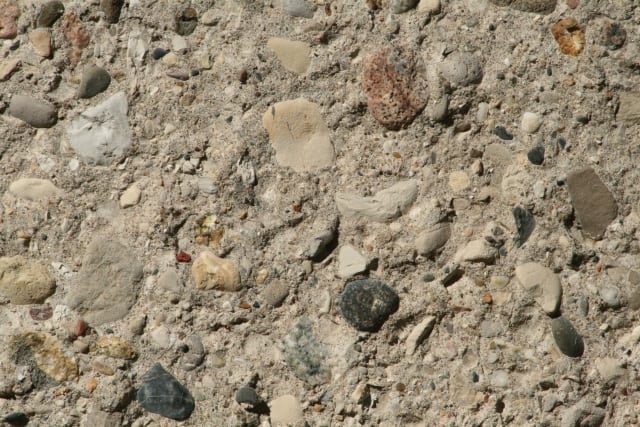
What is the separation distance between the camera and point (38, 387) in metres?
1.22

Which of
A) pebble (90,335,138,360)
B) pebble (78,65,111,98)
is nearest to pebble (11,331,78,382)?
pebble (90,335,138,360)

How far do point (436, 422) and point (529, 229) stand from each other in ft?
1.25

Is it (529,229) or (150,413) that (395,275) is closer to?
(529,229)

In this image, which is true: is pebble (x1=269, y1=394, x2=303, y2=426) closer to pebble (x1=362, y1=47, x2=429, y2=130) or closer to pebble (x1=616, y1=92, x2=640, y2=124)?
pebble (x1=362, y1=47, x2=429, y2=130)

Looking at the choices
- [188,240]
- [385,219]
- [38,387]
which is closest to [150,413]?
[38,387]

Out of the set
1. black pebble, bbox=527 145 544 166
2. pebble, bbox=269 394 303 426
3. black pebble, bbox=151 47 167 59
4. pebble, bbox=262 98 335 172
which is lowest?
pebble, bbox=269 394 303 426

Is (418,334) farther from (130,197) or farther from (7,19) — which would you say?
(7,19)

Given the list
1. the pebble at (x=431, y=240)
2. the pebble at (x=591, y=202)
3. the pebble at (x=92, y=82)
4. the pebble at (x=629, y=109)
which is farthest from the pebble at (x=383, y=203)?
the pebble at (x=92, y=82)

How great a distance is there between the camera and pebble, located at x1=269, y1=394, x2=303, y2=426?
4.02 feet

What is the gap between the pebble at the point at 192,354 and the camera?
1232 mm

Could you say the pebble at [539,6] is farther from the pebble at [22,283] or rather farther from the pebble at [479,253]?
the pebble at [22,283]

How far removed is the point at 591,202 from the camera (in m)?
1.24

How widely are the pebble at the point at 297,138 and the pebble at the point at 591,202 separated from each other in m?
0.44

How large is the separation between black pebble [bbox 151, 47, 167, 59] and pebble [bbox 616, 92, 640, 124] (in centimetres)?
85
